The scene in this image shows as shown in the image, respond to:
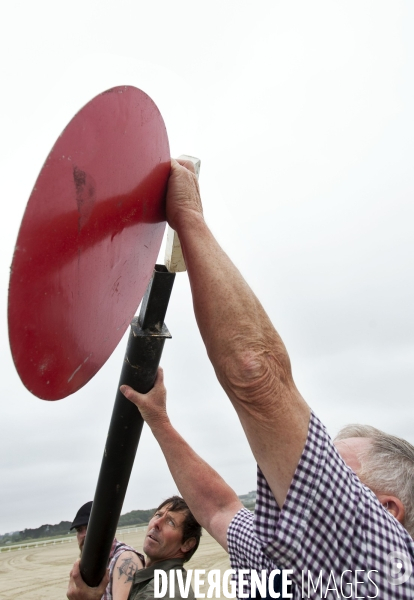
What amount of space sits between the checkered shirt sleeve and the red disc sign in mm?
610

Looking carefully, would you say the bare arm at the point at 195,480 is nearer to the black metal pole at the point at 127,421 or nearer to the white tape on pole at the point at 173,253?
the black metal pole at the point at 127,421

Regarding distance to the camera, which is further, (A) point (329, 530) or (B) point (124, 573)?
(B) point (124, 573)

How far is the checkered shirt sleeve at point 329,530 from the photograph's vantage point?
1.24m

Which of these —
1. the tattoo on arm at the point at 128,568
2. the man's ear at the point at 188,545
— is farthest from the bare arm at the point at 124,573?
the man's ear at the point at 188,545

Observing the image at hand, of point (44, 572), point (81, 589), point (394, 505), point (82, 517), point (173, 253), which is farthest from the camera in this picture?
point (44, 572)

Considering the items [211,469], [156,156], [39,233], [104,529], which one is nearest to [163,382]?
[211,469]

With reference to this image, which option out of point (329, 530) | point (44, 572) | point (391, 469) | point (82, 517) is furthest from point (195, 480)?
point (44, 572)

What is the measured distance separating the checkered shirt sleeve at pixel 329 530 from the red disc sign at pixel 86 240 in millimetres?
610

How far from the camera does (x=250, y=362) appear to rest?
127 centimetres

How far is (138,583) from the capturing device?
3346 mm

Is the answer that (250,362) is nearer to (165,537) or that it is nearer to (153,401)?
(153,401)

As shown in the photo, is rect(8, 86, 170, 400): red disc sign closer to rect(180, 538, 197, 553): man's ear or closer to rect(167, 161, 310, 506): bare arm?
rect(167, 161, 310, 506): bare arm

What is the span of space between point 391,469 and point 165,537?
2.32m

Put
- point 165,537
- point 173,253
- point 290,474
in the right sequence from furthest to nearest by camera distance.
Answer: point 165,537 < point 173,253 < point 290,474
